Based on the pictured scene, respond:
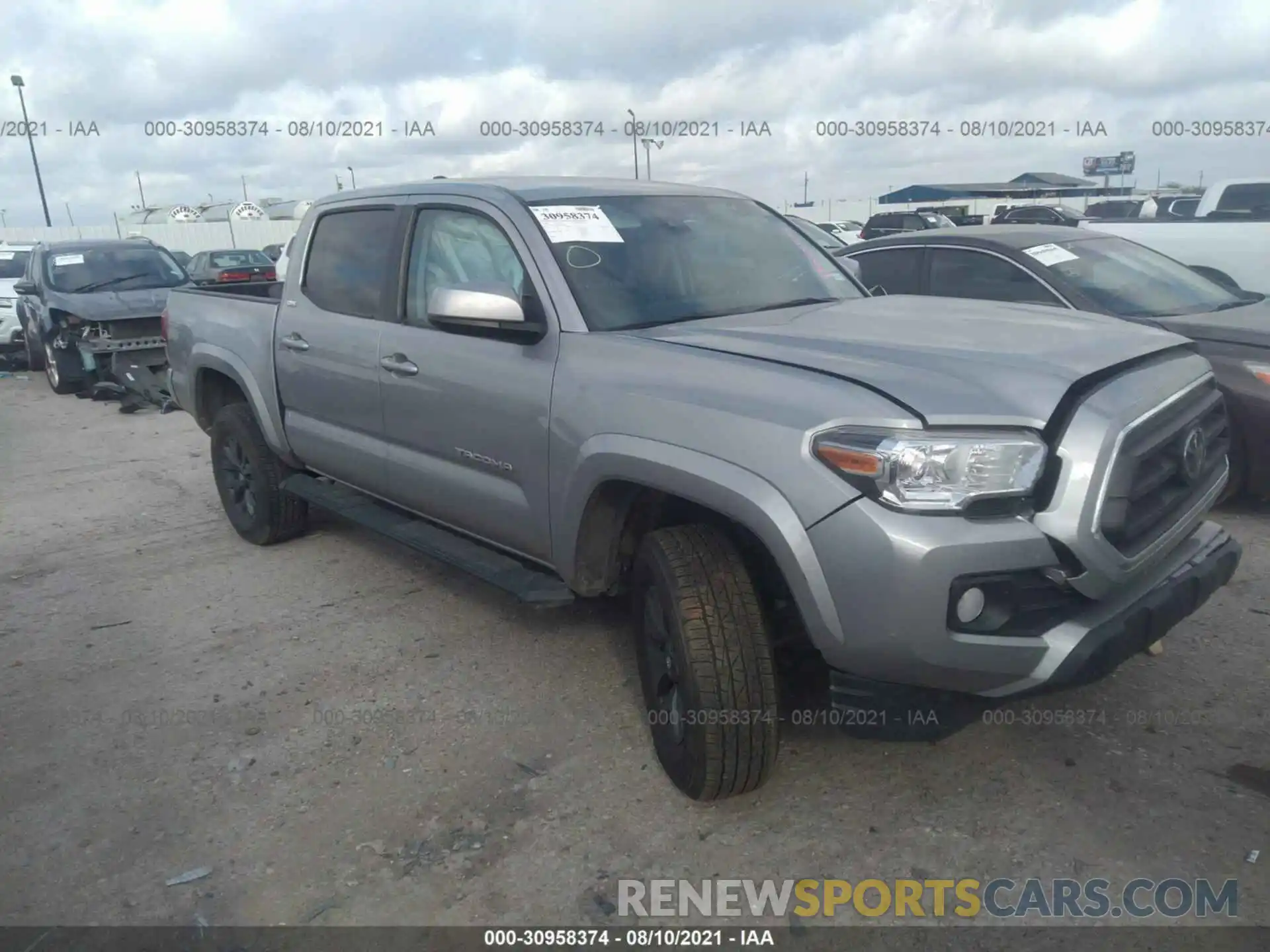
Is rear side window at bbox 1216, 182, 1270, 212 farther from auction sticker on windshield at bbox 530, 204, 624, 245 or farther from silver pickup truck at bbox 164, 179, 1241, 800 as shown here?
auction sticker on windshield at bbox 530, 204, 624, 245

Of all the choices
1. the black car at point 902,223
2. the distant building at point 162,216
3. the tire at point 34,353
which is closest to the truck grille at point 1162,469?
the tire at point 34,353

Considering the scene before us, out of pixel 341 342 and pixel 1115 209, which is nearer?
pixel 341 342

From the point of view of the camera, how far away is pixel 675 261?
3.65 meters

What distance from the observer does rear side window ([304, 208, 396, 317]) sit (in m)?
4.22

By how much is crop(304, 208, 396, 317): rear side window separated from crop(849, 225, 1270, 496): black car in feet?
7.42

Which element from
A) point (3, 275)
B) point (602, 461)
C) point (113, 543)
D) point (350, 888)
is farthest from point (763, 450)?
point (3, 275)

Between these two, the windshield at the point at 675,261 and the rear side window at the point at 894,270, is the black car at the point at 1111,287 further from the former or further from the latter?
the windshield at the point at 675,261

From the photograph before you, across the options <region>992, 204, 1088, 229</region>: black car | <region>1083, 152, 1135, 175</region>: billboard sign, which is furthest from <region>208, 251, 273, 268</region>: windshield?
<region>1083, 152, 1135, 175</region>: billboard sign

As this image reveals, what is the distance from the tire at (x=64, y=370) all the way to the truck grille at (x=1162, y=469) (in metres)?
11.5

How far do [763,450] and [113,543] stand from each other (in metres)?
4.71

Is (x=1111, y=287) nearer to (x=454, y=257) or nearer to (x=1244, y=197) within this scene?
(x=454, y=257)

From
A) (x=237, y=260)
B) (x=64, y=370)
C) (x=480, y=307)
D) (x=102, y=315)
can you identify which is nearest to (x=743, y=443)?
(x=480, y=307)

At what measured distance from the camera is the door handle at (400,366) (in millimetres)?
3861

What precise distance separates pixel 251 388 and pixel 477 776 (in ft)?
9.14
